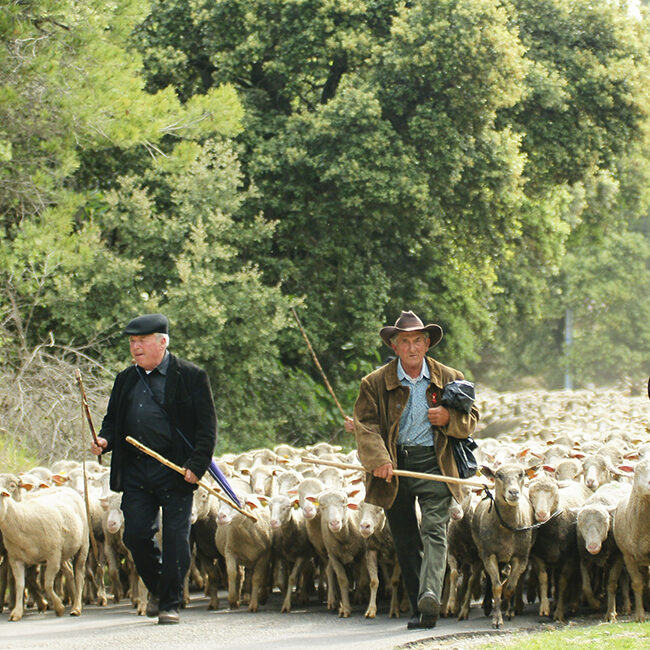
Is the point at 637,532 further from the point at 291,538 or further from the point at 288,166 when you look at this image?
the point at 288,166

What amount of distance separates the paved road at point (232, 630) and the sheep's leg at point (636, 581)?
2.02 ft

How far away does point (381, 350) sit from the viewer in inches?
1125

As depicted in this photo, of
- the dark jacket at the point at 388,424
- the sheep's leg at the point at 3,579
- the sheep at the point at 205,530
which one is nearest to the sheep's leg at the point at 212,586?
the sheep at the point at 205,530

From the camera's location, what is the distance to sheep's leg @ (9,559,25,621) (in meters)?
10.6

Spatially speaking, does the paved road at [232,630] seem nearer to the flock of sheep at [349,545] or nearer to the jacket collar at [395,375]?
the flock of sheep at [349,545]

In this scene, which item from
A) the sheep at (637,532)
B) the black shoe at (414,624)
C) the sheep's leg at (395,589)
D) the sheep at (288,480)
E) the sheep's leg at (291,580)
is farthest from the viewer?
the sheep at (288,480)

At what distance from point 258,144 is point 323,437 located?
6272 mm

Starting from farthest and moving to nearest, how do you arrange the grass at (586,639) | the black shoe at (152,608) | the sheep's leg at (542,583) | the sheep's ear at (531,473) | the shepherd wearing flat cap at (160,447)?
1. the sheep's ear at (531,473)
2. the sheep's leg at (542,583)
3. the black shoe at (152,608)
4. the shepherd wearing flat cap at (160,447)
5. the grass at (586,639)

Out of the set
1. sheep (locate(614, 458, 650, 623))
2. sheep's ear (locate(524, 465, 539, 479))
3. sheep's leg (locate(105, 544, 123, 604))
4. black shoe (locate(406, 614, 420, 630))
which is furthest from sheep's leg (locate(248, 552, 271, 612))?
sheep (locate(614, 458, 650, 623))

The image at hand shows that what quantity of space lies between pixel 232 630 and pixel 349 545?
1.83 metres

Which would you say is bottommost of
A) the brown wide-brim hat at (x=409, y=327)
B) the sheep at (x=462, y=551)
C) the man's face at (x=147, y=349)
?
the sheep at (x=462, y=551)

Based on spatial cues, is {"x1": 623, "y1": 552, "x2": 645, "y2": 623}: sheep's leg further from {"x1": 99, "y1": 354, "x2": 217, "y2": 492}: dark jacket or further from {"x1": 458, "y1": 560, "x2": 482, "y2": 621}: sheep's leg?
{"x1": 99, "y1": 354, "x2": 217, "y2": 492}: dark jacket

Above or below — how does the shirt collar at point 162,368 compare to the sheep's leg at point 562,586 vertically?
above

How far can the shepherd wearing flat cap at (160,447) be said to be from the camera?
9.38m
